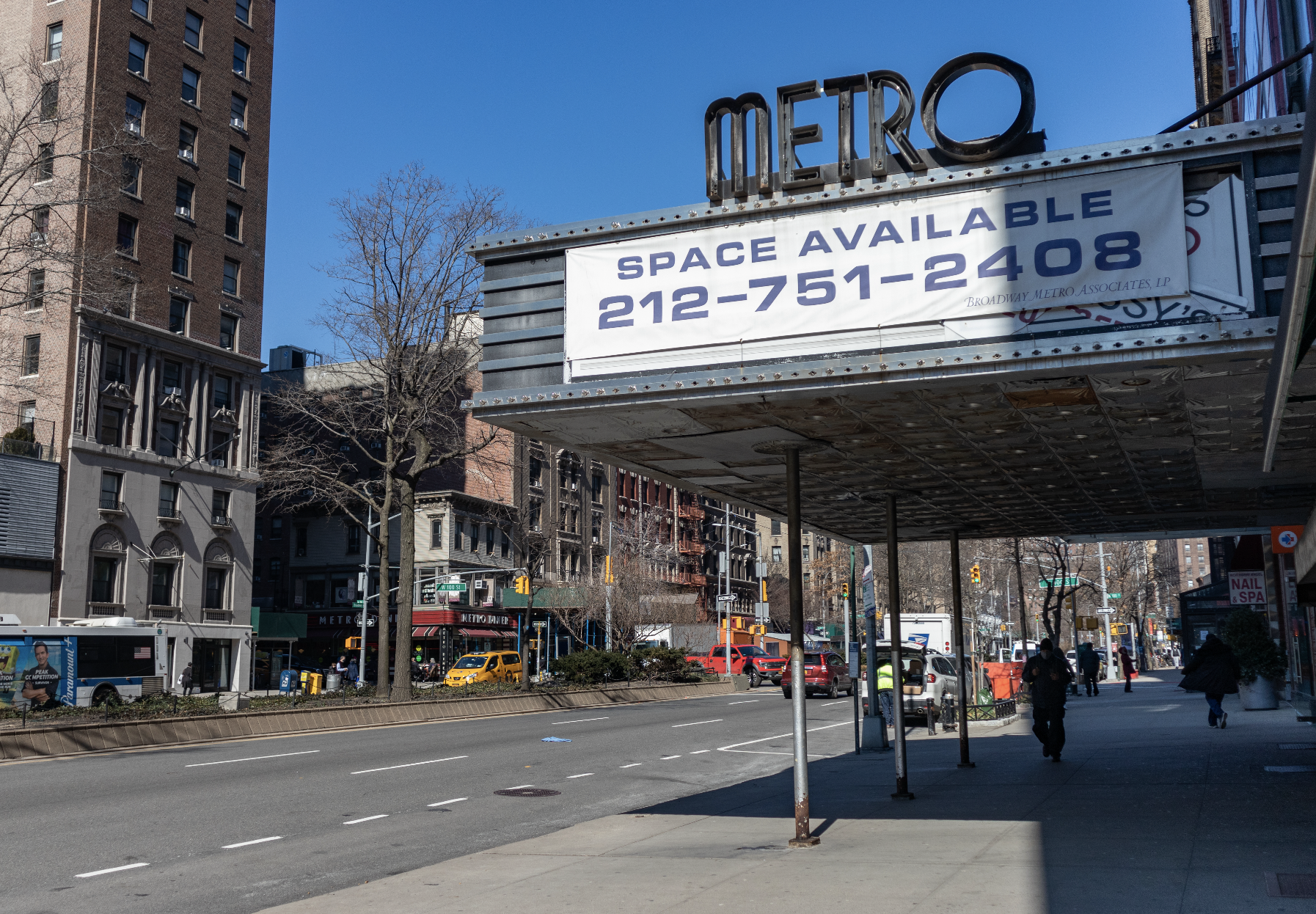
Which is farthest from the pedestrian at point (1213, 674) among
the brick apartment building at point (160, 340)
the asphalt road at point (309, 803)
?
the brick apartment building at point (160, 340)

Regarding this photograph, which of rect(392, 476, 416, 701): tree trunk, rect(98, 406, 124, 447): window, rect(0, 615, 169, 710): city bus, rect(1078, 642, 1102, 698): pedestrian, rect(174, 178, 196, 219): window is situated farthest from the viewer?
rect(174, 178, 196, 219): window

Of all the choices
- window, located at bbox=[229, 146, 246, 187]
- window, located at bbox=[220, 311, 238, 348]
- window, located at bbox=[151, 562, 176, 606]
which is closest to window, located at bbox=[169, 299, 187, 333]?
window, located at bbox=[220, 311, 238, 348]

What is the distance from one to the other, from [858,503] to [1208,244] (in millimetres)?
7254

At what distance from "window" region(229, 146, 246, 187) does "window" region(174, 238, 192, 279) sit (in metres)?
5.03

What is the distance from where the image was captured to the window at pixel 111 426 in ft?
157

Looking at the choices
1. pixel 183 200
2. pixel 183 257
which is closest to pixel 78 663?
pixel 183 257

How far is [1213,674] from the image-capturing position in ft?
66.4

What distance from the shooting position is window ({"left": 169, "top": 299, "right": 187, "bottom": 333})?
169ft

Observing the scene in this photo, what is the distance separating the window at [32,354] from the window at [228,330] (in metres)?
8.63

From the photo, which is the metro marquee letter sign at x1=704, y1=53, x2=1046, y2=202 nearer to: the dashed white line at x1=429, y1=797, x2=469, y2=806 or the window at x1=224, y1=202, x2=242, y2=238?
the dashed white line at x1=429, y1=797, x2=469, y2=806

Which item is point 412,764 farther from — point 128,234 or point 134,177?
point 134,177

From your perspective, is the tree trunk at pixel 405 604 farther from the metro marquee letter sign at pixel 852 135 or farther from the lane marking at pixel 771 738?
the metro marquee letter sign at pixel 852 135

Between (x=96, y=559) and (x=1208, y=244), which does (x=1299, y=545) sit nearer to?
(x=1208, y=244)

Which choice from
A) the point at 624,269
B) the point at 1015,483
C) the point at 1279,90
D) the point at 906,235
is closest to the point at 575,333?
the point at 624,269
